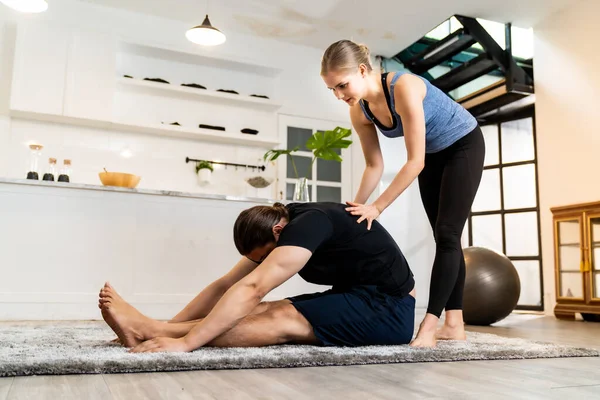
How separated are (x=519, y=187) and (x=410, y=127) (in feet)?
14.9

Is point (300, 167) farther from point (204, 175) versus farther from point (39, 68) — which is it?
point (39, 68)

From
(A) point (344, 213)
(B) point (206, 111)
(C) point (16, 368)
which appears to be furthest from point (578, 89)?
(C) point (16, 368)

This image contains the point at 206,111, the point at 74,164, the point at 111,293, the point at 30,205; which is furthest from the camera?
the point at 206,111

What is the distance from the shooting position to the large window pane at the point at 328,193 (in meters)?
6.18

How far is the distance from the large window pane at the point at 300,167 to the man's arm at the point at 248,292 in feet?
15.0

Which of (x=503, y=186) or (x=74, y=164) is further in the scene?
(x=503, y=186)

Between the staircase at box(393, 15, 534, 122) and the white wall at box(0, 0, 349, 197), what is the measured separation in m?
1.26

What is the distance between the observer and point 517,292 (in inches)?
142

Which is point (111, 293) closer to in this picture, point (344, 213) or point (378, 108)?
point (344, 213)

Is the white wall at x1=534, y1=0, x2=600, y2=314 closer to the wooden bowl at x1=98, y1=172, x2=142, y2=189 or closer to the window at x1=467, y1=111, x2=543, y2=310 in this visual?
the window at x1=467, y1=111, x2=543, y2=310

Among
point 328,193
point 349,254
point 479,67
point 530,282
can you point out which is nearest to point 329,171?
point 328,193

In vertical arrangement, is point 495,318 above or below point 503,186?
below

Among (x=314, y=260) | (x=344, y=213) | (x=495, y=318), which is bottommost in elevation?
(x=495, y=318)

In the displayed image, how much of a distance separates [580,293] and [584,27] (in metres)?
2.56
